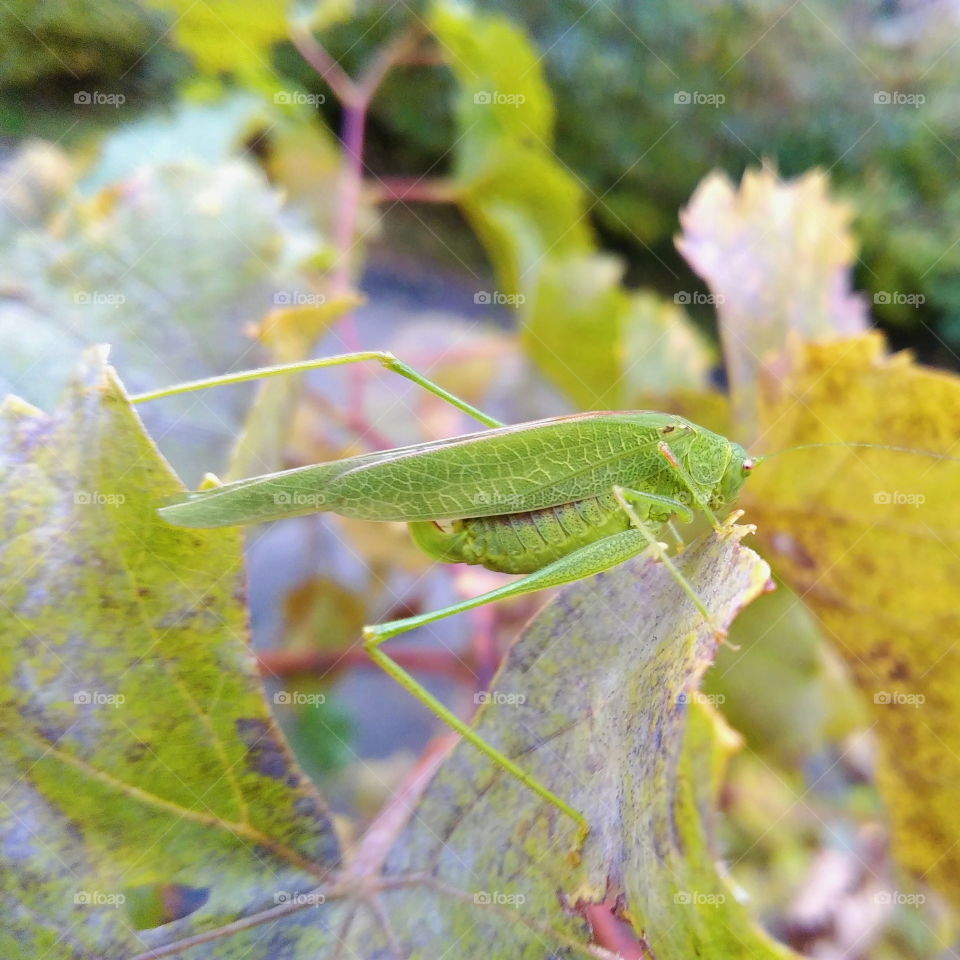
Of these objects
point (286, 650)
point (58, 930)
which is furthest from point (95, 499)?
point (286, 650)

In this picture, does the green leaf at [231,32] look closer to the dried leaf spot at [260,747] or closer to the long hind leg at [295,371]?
the long hind leg at [295,371]

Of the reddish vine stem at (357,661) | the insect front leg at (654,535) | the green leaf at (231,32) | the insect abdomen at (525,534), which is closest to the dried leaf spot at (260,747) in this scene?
the insect abdomen at (525,534)

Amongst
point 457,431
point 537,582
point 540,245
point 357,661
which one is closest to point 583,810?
point 537,582

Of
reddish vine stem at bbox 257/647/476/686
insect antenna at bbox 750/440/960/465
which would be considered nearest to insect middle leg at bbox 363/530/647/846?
insect antenna at bbox 750/440/960/465

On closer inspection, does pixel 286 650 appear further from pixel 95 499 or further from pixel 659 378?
pixel 659 378

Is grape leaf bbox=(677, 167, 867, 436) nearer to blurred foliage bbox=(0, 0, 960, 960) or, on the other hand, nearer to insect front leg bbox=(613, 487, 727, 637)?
blurred foliage bbox=(0, 0, 960, 960)

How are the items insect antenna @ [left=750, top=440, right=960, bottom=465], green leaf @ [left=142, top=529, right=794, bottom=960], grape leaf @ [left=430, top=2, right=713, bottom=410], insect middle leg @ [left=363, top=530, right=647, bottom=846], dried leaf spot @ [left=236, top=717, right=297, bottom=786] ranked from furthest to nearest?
grape leaf @ [left=430, top=2, right=713, bottom=410] < insect antenna @ [left=750, top=440, right=960, bottom=465] < insect middle leg @ [left=363, top=530, right=647, bottom=846] < dried leaf spot @ [left=236, top=717, right=297, bottom=786] < green leaf @ [left=142, top=529, right=794, bottom=960]

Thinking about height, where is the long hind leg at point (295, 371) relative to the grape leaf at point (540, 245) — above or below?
below
